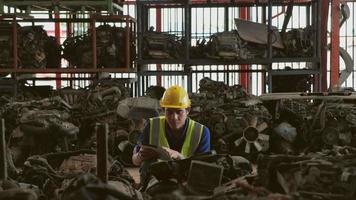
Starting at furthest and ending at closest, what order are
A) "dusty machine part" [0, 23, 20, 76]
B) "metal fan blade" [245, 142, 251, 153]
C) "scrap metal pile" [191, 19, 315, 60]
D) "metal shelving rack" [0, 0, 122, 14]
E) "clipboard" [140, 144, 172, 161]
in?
Answer: "scrap metal pile" [191, 19, 315, 60] → "dusty machine part" [0, 23, 20, 76] → "metal shelving rack" [0, 0, 122, 14] → "metal fan blade" [245, 142, 251, 153] → "clipboard" [140, 144, 172, 161]

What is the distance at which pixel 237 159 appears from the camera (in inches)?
178

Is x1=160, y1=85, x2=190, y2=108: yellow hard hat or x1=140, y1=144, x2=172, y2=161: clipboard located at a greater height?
x1=160, y1=85, x2=190, y2=108: yellow hard hat

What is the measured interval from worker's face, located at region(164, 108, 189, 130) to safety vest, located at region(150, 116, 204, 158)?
88mm

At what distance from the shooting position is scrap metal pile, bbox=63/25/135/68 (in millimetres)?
11312

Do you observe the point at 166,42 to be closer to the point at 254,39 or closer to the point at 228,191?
the point at 254,39

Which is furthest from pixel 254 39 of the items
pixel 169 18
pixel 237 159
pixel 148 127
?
pixel 237 159

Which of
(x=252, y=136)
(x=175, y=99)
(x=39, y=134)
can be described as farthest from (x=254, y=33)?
(x=175, y=99)

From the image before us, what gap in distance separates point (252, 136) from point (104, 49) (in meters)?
3.65

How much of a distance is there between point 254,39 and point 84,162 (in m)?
7.31

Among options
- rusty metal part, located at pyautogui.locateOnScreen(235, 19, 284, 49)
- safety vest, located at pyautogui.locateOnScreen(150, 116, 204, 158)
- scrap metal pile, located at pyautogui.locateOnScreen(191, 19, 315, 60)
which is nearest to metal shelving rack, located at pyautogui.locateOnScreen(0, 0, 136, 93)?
scrap metal pile, located at pyautogui.locateOnScreen(191, 19, 315, 60)

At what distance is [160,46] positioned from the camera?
11516mm

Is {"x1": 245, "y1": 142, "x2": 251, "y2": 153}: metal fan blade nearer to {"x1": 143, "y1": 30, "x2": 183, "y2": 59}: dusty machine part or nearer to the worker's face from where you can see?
{"x1": 143, "y1": 30, "x2": 183, "y2": 59}: dusty machine part

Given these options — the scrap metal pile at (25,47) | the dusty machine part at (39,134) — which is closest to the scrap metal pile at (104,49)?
the scrap metal pile at (25,47)

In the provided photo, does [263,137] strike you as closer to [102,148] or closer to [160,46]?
[160,46]
